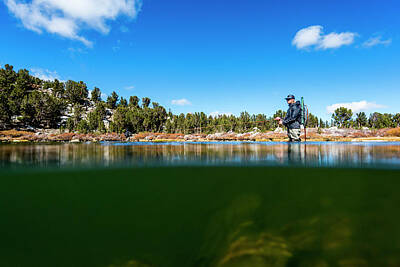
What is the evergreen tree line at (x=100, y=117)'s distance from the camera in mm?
61719

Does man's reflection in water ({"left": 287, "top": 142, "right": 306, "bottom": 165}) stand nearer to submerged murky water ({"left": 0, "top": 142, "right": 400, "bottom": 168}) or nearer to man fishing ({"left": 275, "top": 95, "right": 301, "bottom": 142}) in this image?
submerged murky water ({"left": 0, "top": 142, "right": 400, "bottom": 168})

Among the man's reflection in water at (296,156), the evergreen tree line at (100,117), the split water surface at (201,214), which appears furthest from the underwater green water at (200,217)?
the evergreen tree line at (100,117)

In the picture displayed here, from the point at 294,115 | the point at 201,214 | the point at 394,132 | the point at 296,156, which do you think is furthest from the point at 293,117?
the point at 394,132

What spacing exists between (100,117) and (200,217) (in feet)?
294

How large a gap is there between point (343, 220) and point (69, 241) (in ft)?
19.9

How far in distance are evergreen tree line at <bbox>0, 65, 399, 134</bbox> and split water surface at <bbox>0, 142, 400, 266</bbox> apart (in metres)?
39.3

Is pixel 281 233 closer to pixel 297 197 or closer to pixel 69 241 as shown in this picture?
pixel 297 197

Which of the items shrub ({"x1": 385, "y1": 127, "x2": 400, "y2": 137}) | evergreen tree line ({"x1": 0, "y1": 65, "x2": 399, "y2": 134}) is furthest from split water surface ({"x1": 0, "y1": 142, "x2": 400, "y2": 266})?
evergreen tree line ({"x1": 0, "y1": 65, "x2": 399, "y2": 134})

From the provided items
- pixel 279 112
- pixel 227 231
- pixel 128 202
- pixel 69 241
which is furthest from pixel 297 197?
pixel 279 112

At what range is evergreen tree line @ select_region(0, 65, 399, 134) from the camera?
61.7m

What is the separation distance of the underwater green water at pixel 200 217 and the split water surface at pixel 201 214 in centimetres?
2

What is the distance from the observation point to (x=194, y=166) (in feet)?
19.1

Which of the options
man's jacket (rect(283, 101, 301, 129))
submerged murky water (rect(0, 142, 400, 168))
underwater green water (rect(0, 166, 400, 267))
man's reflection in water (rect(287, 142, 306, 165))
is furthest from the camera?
man's jacket (rect(283, 101, 301, 129))

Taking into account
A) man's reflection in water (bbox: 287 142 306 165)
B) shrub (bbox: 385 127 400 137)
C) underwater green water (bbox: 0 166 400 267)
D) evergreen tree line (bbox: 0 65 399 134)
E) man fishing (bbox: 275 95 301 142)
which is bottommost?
underwater green water (bbox: 0 166 400 267)
